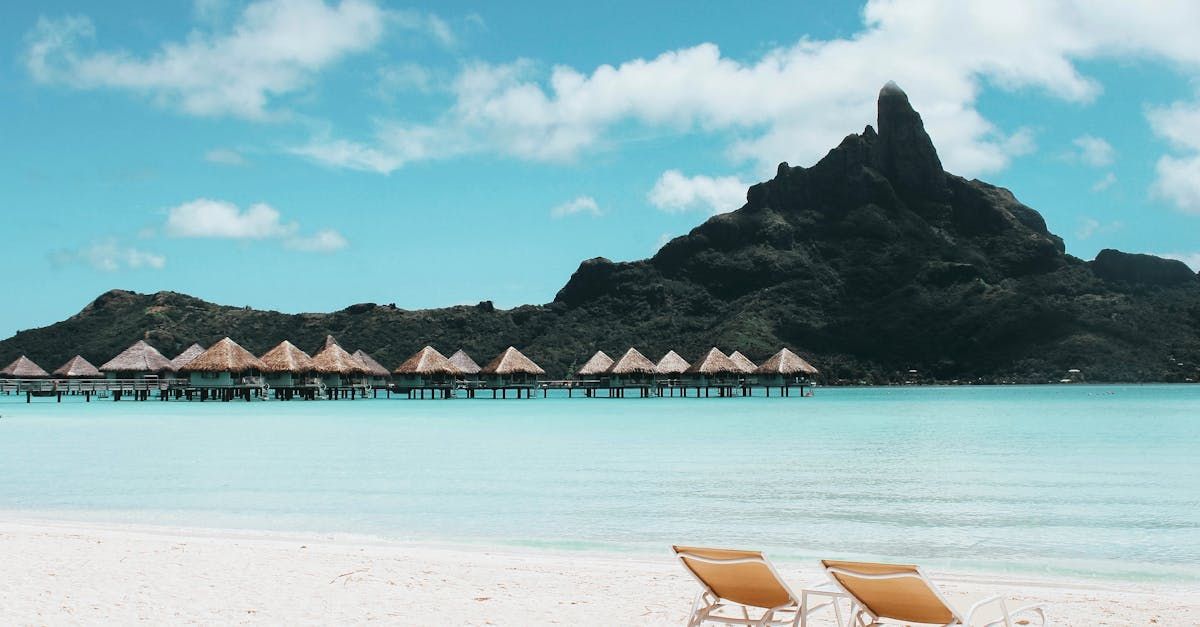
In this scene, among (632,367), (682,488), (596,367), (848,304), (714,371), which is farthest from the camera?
(848,304)

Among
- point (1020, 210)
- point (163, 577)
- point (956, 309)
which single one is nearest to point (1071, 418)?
point (163, 577)

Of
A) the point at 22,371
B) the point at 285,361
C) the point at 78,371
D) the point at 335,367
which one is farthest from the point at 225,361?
the point at 22,371

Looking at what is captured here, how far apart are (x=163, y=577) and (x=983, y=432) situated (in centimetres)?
2191

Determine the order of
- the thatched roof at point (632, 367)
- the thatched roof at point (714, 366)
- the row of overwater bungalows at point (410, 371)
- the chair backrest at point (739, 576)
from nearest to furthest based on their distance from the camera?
the chair backrest at point (739, 576) → the row of overwater bungalows at point (410, 371) → the thatched roof at point (714, 366) → the thatched roof at point (632, 367)

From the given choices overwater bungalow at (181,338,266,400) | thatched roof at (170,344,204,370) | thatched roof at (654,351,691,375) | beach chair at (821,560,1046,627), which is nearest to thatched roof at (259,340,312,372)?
overwater bungalow at (181,338,266,400)

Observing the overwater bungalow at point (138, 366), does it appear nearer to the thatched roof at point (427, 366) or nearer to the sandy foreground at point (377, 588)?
the thatched roof at point (427, 366)

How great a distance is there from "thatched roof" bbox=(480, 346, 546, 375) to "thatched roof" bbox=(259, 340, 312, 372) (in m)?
8.78

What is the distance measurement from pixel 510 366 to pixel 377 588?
48.5 m

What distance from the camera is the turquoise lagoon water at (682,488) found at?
9.53m

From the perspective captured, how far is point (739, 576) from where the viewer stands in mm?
4652

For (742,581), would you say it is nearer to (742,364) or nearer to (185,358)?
(742,364)

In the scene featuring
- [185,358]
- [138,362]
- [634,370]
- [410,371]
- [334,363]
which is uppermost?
[185,358]

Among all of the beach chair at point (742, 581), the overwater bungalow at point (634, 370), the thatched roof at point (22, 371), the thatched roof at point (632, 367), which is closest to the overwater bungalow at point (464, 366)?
the overwater bungalow at point (634, 370)

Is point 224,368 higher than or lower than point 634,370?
higher
